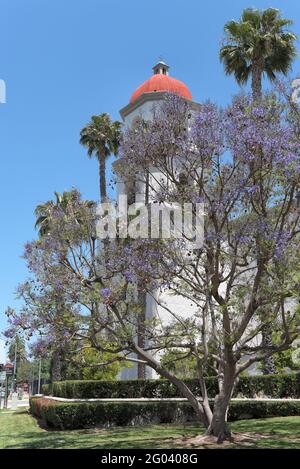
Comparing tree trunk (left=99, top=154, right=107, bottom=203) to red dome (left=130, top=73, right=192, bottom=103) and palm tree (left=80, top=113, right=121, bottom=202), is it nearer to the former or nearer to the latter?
palm tree (left=80, top=113, right=121, bottom=202)

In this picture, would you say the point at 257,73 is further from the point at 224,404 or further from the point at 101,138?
the point at 224,404

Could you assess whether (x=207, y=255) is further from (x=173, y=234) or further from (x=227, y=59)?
(x=227, y=59)

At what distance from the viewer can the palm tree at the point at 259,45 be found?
2352 cm

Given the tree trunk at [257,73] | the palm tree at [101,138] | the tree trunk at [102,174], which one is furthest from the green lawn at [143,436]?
the palm tree at [101,138]

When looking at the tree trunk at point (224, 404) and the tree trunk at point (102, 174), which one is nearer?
the tree trunk at point (224, 404)

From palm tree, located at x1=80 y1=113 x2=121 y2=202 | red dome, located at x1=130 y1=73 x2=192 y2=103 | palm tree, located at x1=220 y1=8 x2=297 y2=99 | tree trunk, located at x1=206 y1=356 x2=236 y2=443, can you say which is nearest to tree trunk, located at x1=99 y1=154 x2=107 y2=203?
palm tree, located at x1=80 y1=113 x2=121 y2=202

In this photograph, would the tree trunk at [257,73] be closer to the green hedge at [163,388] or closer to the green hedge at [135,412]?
the green hedge at [163,388]

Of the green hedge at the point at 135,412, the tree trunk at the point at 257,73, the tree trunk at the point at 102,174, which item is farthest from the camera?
the tree trunk at the point at 102,174

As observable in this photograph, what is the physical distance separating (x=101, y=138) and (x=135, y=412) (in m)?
19.9

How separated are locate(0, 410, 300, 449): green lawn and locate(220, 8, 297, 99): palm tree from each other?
1445 cm

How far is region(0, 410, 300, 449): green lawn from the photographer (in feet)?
41.6

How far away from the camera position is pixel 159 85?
37.7 m

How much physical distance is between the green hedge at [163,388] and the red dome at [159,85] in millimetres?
22089
